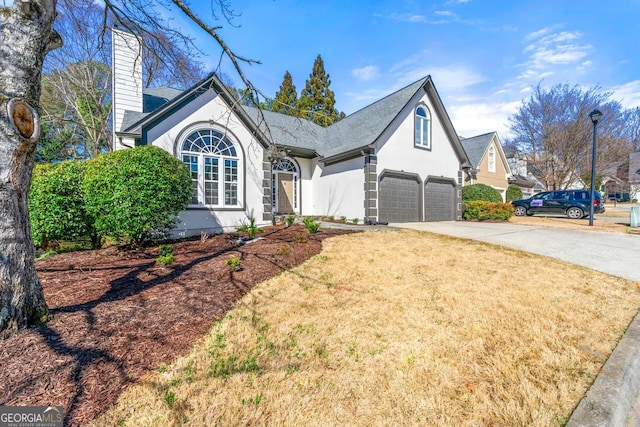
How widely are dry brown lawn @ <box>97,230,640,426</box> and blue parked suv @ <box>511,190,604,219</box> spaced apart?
14.9 meters

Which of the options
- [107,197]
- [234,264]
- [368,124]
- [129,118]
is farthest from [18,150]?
[368,124]

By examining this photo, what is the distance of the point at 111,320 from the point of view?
3008 millimetres

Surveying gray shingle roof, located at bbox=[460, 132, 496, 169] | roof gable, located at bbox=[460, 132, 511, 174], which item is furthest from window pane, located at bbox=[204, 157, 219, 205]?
gray shingle roof, located at bbox=[460, 132, 496, 169]

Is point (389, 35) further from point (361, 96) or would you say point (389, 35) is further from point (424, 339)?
point (424, 339)

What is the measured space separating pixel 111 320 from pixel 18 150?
2.01 m

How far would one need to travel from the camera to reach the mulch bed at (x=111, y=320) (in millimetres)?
2086

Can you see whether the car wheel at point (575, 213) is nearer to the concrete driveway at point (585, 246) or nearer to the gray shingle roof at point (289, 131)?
the concrete driveway at point (585, 246)

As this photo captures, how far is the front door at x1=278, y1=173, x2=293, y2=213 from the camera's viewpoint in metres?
13.5

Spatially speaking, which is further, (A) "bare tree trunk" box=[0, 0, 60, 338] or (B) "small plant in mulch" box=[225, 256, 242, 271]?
(B) "small plant in mulch" box=[225, 256, 242, 271]

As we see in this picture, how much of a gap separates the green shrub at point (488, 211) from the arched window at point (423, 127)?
4.45m

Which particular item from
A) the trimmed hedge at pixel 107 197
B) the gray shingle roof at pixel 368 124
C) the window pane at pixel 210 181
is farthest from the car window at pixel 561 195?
the trimmed hedge at pixel 107 197

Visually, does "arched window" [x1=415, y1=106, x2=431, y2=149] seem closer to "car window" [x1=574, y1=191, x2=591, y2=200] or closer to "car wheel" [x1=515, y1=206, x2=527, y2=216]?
"car wheel" [x1=515, y1=206, x2=527, y2=216]

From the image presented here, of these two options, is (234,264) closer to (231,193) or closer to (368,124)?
(231,193)

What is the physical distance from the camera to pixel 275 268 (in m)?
5.17
